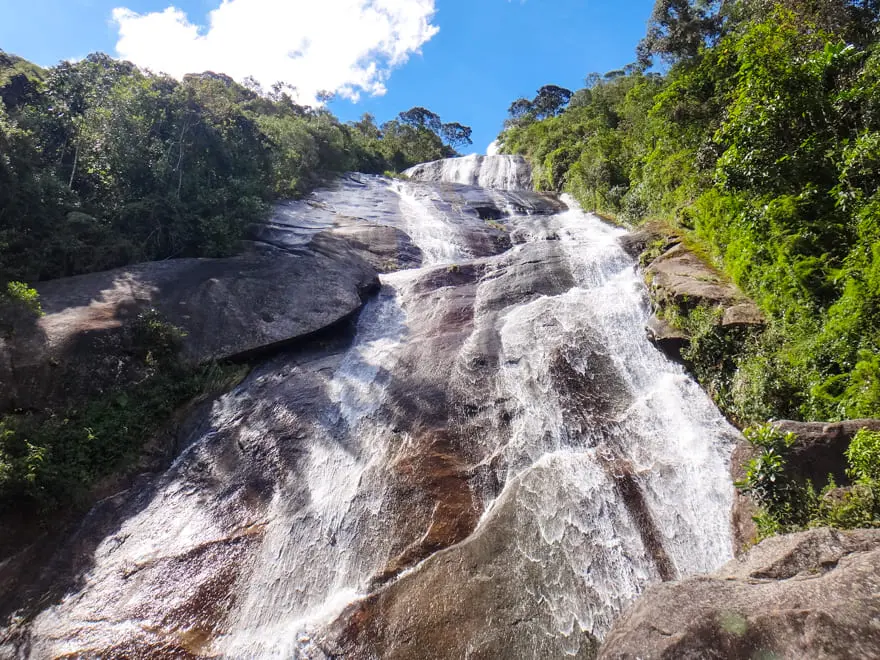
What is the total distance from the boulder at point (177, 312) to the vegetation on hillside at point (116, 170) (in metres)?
1.30

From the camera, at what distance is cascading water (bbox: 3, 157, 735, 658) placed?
5609 mm

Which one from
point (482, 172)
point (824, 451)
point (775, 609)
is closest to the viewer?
point (775, 609)

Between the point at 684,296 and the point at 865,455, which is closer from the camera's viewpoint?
the point at 865,455

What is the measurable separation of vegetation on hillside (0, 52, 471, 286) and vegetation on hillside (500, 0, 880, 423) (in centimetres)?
1562

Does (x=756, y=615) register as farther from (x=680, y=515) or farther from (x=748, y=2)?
(x=748, y=2)

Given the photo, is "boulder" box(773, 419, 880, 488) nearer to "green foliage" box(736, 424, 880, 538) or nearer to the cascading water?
"green foliage" box(736, 424, 880, 538)

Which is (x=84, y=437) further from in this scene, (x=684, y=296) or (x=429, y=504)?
(x=684, y=296)

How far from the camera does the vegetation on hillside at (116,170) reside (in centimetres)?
1171

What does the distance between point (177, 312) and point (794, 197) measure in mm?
14574

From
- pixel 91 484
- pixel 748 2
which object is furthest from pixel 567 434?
pixel 748 2

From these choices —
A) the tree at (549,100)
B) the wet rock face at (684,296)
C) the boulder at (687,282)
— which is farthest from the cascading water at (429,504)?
the tree at (549,100)

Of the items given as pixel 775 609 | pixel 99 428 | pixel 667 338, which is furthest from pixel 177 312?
pixel 775 609

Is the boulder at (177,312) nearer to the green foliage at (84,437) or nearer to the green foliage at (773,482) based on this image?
the green foliage at (84,437)

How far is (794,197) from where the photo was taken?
8.68 m
